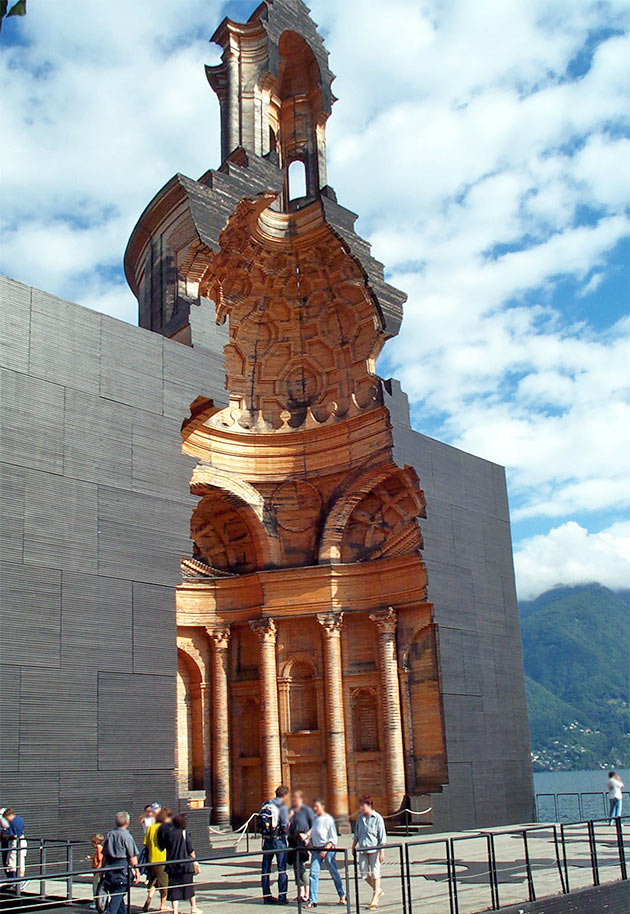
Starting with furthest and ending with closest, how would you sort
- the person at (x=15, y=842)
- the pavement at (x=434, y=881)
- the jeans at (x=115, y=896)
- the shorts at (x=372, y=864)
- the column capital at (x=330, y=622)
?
the column capital at (x=330, y=622)
the person at (x=15, y=842)
the shorts at (x=372, y=864)
the pavement at (x=434, y=881)
the jeans at (x=115, y=896)

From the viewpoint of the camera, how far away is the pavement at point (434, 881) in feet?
36.4

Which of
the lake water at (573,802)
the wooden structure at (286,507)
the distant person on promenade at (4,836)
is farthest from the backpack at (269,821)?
the wooden structure at (286,507)

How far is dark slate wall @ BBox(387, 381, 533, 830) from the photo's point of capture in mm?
21422

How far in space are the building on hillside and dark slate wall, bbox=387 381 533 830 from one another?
2.6 inches

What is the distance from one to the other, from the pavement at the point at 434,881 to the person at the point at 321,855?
30cm

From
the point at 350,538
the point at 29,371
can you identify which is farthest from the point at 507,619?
the point at 29,371

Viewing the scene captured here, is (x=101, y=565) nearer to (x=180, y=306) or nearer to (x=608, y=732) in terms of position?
(x=180, y=306)

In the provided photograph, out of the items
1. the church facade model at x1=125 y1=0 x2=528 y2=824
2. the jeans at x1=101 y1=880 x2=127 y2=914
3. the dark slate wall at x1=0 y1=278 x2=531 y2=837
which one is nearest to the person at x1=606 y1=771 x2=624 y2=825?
the dark slate wall at x1=0 y1=278 x2=531 y2=837

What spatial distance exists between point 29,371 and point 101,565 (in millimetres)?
3662

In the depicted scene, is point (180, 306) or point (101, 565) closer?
point (101, 565)

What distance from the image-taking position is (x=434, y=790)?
858 inches

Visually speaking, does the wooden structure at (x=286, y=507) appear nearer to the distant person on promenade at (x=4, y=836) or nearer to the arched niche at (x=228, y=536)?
the arched niche at (x=228, y=536)

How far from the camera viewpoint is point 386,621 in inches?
A: 923

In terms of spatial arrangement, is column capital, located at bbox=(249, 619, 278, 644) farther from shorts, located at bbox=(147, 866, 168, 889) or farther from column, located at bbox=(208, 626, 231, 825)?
shorts, located at bbox=(147, 866, 168, 889)
